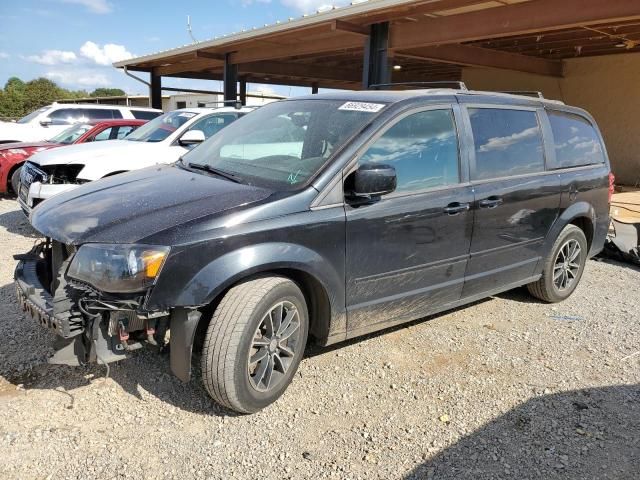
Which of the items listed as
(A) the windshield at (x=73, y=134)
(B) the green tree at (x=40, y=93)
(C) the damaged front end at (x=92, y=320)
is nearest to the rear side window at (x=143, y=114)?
(A) the windshield at (x=73, y=134)

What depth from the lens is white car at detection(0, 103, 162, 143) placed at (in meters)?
13.3

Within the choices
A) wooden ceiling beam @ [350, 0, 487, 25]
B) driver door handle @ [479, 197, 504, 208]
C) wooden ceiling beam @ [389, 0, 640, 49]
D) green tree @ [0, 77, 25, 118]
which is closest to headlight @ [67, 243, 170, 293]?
driver door handle @ [479, 197, 504, 208]

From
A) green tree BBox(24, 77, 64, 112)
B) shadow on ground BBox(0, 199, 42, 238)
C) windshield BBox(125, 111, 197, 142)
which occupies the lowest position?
shadow on ground BBox(0, 199, 42, 238)

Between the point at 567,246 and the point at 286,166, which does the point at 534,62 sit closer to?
the point at 567,246

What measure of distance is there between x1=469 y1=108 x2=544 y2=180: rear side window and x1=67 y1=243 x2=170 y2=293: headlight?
237 centimetres

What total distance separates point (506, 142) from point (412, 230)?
50.6 inches

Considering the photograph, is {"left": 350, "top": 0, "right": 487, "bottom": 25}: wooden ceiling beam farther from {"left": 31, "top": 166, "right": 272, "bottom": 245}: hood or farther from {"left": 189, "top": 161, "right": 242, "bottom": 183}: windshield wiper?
{"left": 31, "top": 166, "right": 272, "bottom": 245}: hood

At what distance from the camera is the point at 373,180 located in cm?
307

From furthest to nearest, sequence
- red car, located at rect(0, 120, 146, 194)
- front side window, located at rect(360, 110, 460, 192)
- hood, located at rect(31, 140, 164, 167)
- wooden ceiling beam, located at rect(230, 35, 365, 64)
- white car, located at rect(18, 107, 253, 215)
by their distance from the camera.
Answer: wooden ceiling beam, located at rect(230, 35, 365, 64), red car, located at rect(0, 120, 146, 194), hood, located at rect(31, 140, 164, 167), white car, located at rect(18, 107, 253, 215), front side window, located at rect(360, 110, 460, 192)

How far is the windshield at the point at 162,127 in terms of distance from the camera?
7598 millimetres

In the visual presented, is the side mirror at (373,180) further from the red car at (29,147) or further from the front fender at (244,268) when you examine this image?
the red car at (29,147)

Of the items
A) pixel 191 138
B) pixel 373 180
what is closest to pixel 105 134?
pixel 191 138

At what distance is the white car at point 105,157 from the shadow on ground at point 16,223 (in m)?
0.43

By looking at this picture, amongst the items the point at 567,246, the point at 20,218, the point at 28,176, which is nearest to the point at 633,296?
the point at 567,246
